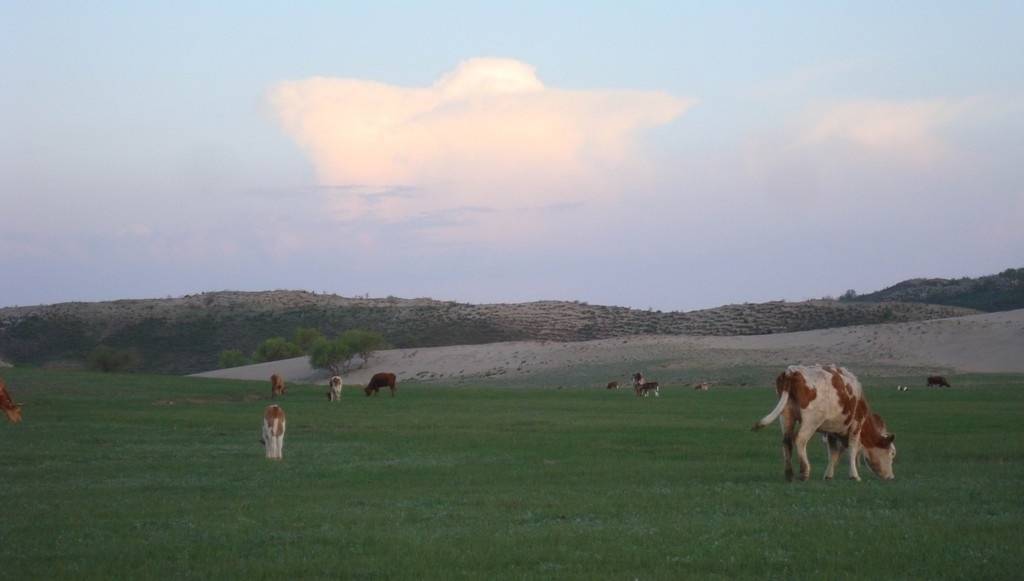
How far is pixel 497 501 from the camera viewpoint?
51.4 ft

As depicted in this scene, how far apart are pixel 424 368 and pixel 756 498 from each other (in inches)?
3068

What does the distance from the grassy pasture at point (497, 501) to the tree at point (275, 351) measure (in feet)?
218

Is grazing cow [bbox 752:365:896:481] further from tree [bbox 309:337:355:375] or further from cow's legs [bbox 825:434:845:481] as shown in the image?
tree [bbox 309:337:355:375]

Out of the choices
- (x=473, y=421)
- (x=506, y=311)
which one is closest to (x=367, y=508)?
(x=473, y=421)

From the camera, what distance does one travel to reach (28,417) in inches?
1423

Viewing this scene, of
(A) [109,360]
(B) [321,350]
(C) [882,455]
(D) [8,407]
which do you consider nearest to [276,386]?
(D) [8,407]

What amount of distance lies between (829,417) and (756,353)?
6355 cm

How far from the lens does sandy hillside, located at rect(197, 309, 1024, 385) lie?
74.1 meters

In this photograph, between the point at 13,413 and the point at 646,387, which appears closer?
the point at 13,413

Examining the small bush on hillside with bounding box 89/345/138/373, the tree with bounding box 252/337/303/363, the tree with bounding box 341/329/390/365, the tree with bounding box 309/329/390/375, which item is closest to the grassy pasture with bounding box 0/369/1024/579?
the tree with bounding box 309/329/390/375

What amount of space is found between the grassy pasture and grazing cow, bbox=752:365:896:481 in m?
0.68

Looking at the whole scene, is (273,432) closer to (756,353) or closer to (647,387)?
(647,387)

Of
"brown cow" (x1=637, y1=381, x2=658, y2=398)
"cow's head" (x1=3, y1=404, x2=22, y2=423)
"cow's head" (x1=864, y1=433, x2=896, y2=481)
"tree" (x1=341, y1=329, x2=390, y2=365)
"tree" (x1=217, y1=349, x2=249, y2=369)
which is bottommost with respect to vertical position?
"brown cow" (x1=637, y1=381, x2=658, y2=398)

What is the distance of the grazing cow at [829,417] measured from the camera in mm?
17000
